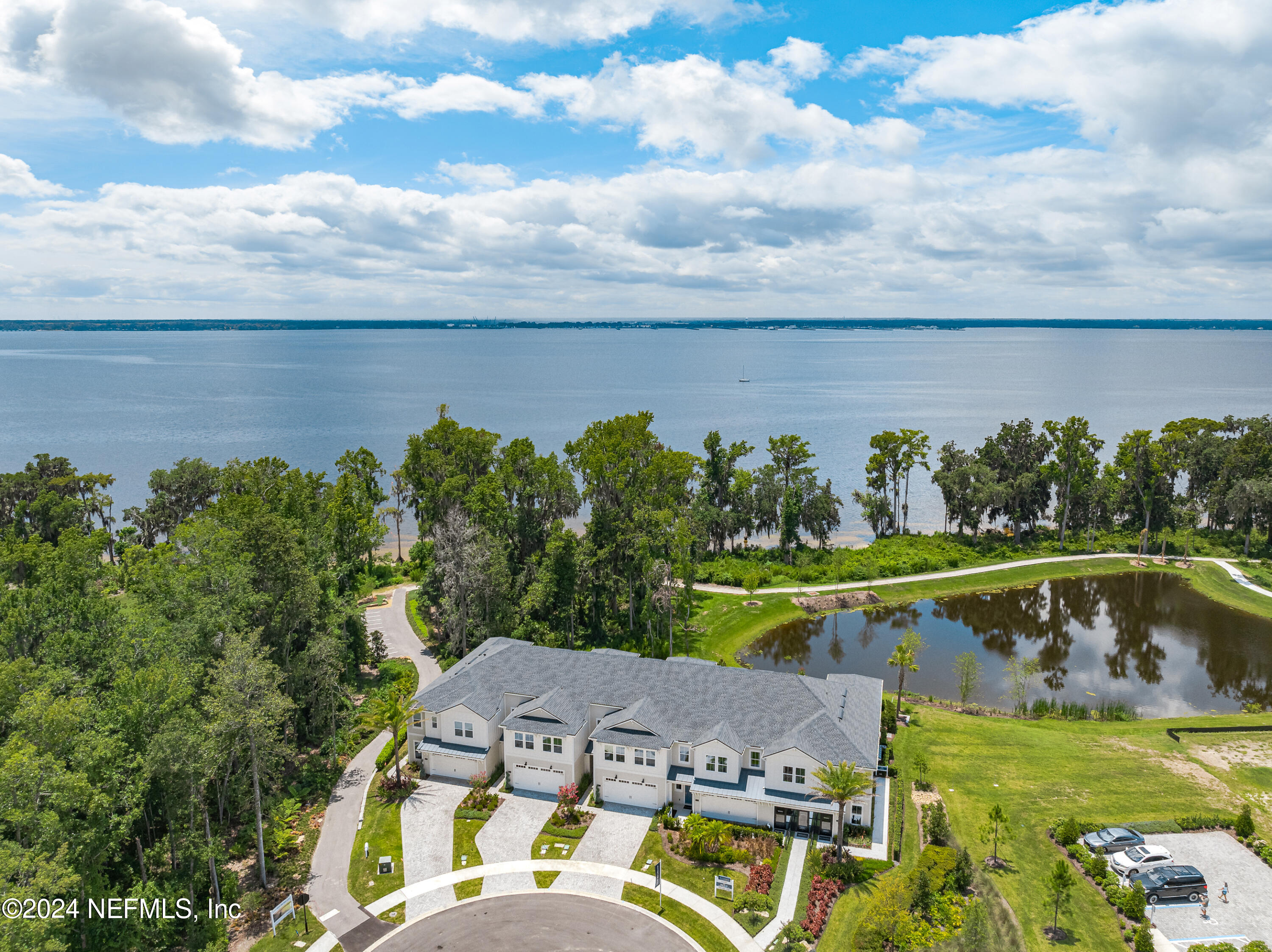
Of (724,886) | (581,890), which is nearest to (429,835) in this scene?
(581,890)

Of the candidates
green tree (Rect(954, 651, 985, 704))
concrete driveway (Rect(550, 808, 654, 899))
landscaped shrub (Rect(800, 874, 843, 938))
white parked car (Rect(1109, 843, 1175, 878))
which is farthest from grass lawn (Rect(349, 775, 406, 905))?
green tree (Rect(954, 651, 985, 704))

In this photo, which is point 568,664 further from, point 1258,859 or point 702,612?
point 1258,859

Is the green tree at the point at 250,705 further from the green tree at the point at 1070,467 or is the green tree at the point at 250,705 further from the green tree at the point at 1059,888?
the green tree at the point at 1070,467

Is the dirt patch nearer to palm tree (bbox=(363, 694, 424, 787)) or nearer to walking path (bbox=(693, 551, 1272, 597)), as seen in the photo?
walking path (bbox=(693, 551, 1272, 597))

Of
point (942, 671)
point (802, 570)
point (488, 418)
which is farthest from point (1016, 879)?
point (488, 418)

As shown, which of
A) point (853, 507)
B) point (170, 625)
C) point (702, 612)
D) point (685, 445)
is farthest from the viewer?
point (685, 445)

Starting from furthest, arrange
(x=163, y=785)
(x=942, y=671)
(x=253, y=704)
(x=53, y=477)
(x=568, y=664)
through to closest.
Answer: (x=53, y=477) → (x=942, y=671) → (x=568, y=664) → (x=253, y=704) → (x=163, y=785)

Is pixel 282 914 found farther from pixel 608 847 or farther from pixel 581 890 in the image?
pixel 608 847
